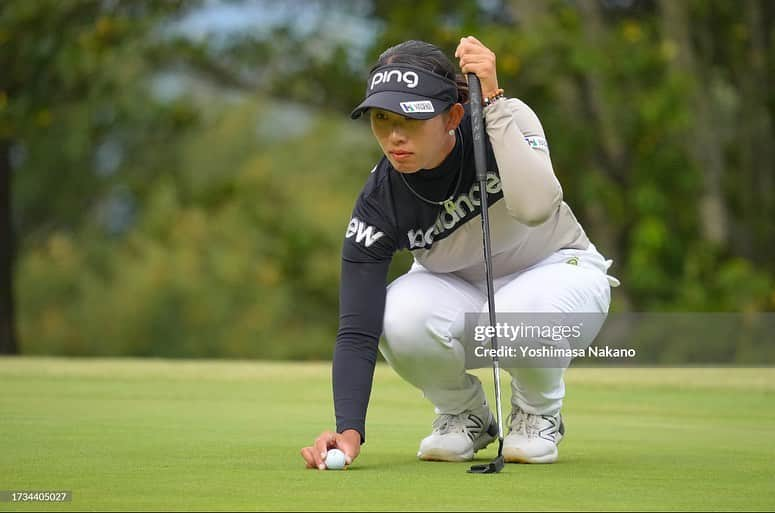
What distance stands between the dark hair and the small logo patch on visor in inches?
4.8

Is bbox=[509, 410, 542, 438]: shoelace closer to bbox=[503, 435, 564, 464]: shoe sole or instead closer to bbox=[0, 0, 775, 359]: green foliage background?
bbox=[503, 435, 564, 464]: shoe sole

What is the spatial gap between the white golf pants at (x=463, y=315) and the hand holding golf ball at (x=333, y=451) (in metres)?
0.40

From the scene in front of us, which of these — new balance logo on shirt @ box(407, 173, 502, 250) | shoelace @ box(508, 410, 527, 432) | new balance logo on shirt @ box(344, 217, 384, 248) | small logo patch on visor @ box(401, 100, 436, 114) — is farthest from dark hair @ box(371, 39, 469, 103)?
shoelace @ box(508, 410, 527, 432)

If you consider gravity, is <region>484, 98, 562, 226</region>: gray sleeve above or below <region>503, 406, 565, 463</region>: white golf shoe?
above

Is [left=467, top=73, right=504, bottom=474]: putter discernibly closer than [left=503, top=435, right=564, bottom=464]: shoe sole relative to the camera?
Yes

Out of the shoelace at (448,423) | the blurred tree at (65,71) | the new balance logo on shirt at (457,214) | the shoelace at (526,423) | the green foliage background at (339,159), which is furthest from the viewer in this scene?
the blurred tree at (65,71)

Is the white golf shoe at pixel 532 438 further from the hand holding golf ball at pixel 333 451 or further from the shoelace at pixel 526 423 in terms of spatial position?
the hand holding golf ball at pixel 333 451

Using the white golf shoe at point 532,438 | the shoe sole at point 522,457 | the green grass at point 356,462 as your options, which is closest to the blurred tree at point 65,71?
the green grass at point 356,462

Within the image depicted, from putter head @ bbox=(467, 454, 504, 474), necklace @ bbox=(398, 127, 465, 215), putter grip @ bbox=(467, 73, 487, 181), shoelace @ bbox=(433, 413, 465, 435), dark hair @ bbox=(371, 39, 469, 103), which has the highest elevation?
dark hair @ bbox=(371, 39, 469, 103)

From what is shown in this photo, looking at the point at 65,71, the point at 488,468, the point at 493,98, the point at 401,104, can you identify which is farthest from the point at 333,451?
the point at 65,71

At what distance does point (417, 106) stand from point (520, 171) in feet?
1.13

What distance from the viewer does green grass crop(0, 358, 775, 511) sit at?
11.4 feet

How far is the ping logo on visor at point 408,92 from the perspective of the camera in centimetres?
411

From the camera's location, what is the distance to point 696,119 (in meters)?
18.4
